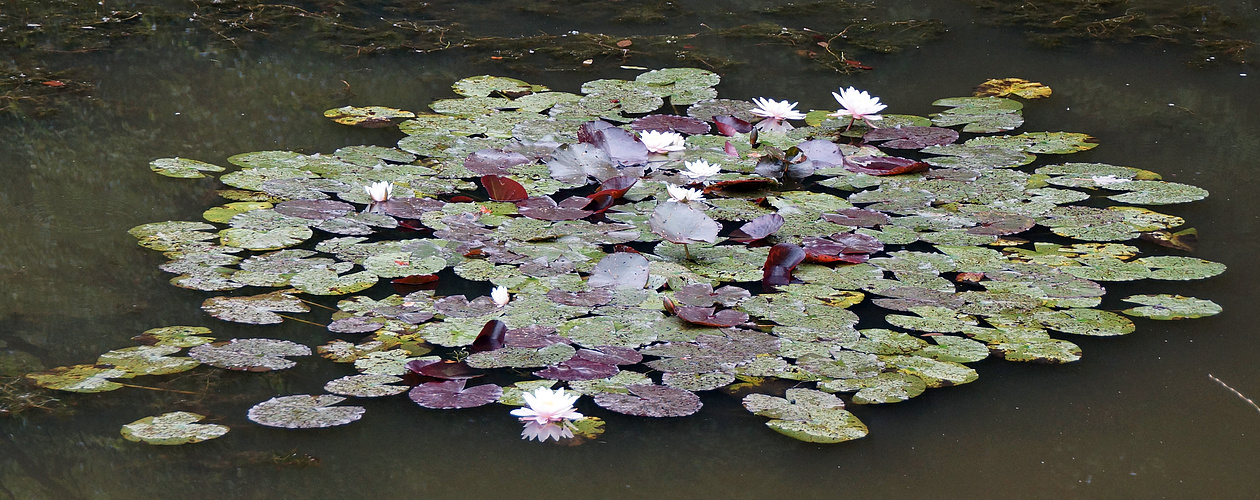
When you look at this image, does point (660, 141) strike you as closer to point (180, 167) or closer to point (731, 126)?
point (731, 126)

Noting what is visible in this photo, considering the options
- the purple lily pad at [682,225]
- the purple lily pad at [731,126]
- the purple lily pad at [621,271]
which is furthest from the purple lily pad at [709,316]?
the purple lily pad at [731,126]

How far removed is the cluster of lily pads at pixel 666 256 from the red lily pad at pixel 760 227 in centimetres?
1

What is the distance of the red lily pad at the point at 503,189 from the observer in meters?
2.65

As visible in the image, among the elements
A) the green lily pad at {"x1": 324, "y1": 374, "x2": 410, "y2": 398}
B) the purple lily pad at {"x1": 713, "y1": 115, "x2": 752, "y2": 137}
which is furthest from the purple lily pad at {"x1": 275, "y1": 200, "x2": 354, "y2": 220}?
the purple lily pad at {"x1": 713, "y1": 115, "x2": 752, "y2": 137}

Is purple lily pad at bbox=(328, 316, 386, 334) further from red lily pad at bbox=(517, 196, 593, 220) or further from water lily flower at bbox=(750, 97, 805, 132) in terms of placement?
water lily flower at bbox=(750, 97, 805, 132)

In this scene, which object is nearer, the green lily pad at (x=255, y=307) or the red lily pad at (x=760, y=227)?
the green lily pad at (x=255, y=307)

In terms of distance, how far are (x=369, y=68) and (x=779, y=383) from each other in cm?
240

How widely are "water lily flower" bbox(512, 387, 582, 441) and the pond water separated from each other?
2 cm

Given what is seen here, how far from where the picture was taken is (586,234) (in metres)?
2.45

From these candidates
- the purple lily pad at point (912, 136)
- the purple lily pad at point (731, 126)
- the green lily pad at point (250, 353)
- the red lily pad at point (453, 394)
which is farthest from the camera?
the purple lily pad at point (731, 126)

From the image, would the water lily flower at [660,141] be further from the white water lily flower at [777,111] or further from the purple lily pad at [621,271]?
the purple lily pad at [621,271]

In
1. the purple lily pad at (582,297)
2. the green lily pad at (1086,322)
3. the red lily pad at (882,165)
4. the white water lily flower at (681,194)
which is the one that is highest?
the red lily pad at (882,165)

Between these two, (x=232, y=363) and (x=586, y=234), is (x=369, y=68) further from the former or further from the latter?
(x=232, y=363)

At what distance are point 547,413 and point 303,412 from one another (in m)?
0.45
